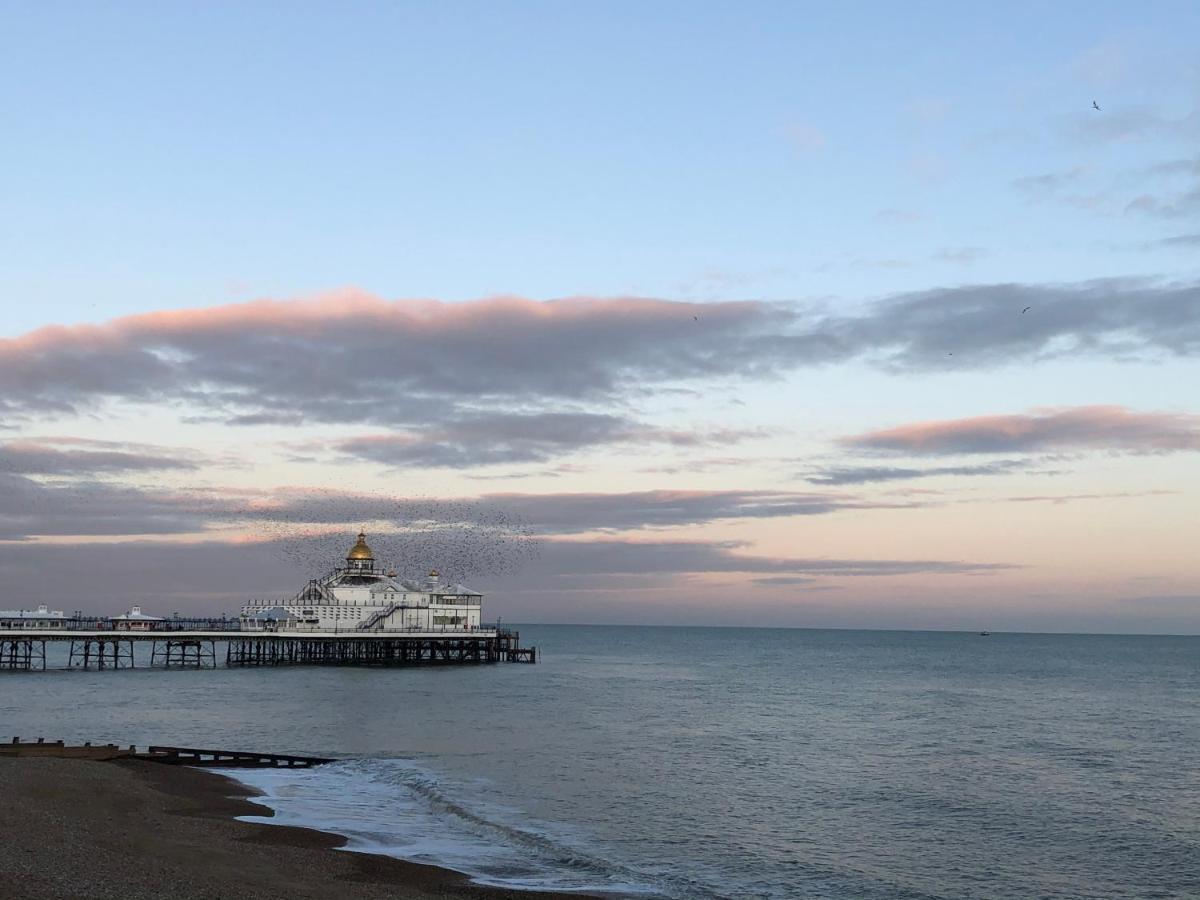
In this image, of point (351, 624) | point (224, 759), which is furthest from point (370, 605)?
point (224, 759)

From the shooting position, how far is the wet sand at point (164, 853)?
21.9m

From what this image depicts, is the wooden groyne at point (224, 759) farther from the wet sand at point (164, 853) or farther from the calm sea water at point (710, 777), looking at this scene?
the wet sand at point (164, 853)

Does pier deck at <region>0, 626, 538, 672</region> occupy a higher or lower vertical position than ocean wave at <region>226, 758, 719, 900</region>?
lower

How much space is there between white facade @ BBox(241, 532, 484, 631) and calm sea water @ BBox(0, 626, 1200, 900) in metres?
16.2

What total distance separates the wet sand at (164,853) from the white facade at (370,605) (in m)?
76.4

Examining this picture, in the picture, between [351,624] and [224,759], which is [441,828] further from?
[351,624]

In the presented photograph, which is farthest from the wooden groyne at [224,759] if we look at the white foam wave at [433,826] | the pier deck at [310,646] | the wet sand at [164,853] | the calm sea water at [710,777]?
the pier deck at [310,646]

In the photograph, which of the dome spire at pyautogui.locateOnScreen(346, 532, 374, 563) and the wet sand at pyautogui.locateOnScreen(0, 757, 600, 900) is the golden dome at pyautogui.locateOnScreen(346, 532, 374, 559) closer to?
the dome spire at pyautogui.locateOnScreen(346, 532, 374, 563)

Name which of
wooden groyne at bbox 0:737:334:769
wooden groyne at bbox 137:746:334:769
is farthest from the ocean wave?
wooden groyne at bbox 0:737:334:769

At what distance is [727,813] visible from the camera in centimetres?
3762

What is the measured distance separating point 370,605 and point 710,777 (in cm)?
7253

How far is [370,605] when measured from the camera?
113 meters

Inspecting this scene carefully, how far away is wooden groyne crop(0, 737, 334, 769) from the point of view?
4059 cm

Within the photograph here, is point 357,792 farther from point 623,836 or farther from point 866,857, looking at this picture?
point 866,857
